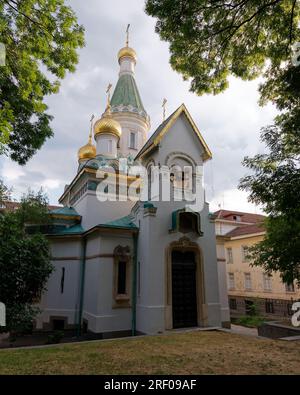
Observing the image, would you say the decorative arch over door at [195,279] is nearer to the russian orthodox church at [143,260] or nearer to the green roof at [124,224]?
the russian orthodox church at [143,260]

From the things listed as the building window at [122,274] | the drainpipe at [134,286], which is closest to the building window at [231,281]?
the drainpipe at [134,286]

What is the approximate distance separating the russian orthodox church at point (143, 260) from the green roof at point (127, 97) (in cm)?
886

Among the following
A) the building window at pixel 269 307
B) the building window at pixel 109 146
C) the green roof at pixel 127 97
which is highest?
the green roof at pixel 127 97

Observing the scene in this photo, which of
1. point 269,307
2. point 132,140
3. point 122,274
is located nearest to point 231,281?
point 269,307

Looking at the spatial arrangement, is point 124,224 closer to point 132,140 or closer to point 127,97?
point 132,140

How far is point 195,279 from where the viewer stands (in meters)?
12.7

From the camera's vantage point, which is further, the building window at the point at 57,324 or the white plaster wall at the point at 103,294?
the building window at the point at 57,324

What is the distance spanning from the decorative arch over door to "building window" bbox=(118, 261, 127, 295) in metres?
1.95

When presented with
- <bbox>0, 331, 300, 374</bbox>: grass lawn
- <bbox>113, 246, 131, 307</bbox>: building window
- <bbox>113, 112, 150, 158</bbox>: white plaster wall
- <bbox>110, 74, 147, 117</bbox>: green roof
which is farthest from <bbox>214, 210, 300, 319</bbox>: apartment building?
<bbox>0, 331, 300, 374</bbox>: grass lawn

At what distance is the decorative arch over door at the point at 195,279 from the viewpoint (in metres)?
11.5

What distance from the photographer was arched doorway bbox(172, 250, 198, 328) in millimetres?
11922

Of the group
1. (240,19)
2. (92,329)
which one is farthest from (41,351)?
(240,19)

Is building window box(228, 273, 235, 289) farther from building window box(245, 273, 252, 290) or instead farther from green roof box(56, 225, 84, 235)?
green roof box(56, 225, 84, 235)

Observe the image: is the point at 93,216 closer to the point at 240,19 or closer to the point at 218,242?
the point at 218,242
